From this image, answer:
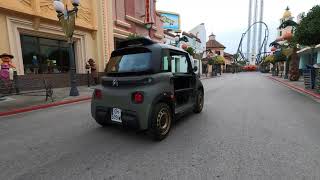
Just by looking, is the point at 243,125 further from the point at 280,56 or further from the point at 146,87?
the point at 280,56

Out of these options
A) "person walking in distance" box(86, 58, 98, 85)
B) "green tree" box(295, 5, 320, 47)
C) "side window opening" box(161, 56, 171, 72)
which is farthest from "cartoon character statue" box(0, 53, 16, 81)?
"green tree" box(295, 5, 320, 47)

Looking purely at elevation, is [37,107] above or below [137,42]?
below

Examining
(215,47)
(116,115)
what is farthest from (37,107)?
(215,47)

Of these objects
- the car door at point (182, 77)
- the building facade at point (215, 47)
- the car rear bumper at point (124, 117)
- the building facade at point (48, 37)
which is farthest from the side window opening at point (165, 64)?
the building facade at point (215, 47)

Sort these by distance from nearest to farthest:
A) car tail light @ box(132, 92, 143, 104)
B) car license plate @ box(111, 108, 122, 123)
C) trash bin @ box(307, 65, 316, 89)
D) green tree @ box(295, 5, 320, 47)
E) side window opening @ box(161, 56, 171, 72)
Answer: car tail light @ box(132, 92, 143, 104) < car license plate @ box(111, 108, 122, 123) < side window opening @ box(161, 56, 171, 72) < green tree @ box(295, 5, 320, 47) < trash bin @ box(307, 65, 316, 89)

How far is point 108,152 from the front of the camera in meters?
3.74

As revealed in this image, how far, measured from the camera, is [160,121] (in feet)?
14.1

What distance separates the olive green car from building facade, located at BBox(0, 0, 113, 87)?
33.6ft

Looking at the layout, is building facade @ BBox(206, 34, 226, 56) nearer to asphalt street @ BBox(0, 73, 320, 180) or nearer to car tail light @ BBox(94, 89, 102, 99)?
asphalt street @ BBox(0, 73, 320, 180)

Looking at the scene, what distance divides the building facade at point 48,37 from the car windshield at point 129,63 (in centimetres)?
997

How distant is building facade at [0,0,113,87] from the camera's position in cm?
1198

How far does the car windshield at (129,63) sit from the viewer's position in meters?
4.40

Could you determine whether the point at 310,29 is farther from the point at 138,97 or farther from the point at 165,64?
the point at 138,97

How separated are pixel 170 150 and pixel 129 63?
2.08m
